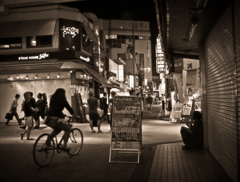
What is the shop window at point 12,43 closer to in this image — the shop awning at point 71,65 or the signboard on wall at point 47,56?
the signboard on wall at point 47,56

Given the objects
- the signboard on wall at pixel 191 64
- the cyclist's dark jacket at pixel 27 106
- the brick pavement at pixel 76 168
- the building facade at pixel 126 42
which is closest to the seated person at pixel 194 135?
the brick pavement at pixel 76 168

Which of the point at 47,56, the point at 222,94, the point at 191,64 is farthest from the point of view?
the point at 191,64

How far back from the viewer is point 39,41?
2103cm

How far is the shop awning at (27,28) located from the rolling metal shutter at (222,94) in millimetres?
14105

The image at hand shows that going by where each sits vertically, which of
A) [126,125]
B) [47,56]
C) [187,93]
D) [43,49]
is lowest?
[126,125]

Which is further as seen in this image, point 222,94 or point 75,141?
point 75,141

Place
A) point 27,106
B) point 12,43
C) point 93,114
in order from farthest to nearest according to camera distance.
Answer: point 12,43, point 93,114, point 27,106

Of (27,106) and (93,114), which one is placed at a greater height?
(27,106)

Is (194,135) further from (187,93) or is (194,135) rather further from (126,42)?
(126,42)

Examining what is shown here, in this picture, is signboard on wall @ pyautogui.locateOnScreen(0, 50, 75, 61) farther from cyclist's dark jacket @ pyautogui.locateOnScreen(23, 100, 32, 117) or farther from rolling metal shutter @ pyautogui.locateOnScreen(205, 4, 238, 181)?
rolling metal shutter @ pyautogui.locateOnScreen(205, 4, 238, 181)

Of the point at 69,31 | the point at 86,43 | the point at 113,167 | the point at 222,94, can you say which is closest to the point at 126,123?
the point at 113,167

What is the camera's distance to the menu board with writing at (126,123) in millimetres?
8172

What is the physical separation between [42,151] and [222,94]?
466cm

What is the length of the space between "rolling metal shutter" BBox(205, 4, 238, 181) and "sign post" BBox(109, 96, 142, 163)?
6.91ft
